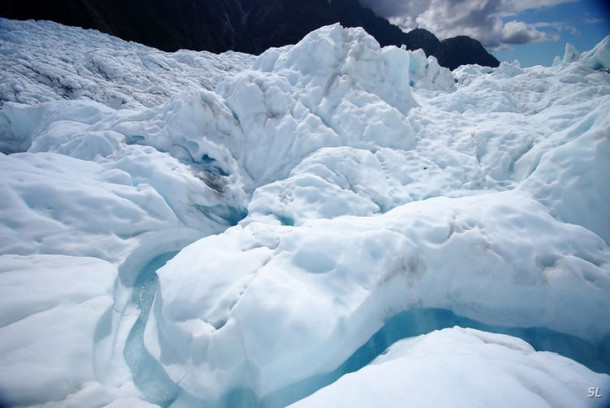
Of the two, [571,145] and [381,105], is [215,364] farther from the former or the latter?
[381,105]

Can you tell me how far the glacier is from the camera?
316 centimetres

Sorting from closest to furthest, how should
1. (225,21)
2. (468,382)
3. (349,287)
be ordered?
(468,382) → (349,287) → (225,21)

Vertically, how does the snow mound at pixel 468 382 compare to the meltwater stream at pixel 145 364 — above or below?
above

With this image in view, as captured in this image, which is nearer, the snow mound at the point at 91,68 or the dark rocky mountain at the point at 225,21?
the snow mound at the point at 91,68

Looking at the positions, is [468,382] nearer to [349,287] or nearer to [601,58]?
[349,287]

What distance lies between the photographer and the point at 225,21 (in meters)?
68.7

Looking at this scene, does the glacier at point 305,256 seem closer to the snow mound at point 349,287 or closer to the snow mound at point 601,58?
the snow mound at point 349,287

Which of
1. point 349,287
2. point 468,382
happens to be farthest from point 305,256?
point 468,382

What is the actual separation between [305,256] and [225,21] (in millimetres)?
79521

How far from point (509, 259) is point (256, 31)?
82522 mm

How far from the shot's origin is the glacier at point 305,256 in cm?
316

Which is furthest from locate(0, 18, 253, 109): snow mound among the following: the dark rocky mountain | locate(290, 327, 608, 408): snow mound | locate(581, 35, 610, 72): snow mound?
the dark rocky mountain

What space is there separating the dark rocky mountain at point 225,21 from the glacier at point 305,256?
51594 mm

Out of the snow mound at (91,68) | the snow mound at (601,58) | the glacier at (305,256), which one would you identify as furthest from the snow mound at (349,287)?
the snow mound at (91,68)
